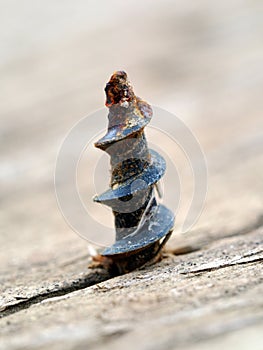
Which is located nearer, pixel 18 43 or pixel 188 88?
pixel 188 88

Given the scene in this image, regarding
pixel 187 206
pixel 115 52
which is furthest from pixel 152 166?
pixel 115 52

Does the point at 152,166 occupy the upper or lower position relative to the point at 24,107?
lower

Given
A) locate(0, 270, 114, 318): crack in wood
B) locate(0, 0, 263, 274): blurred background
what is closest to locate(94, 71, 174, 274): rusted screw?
locate(0, 270, 114, 318): crack in wood

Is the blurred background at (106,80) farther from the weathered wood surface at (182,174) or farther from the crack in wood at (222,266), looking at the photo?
the crack in wood at (222,266)

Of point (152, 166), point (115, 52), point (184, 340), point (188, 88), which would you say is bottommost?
point (184, 340)

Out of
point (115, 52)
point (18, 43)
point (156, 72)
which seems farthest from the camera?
point (18, 43)

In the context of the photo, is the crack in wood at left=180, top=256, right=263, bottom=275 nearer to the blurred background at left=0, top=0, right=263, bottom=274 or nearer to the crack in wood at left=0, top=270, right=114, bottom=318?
the crack in wood at left=0, top=270, right=114, bottom=318

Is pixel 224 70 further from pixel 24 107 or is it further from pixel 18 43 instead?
pixel 18 43

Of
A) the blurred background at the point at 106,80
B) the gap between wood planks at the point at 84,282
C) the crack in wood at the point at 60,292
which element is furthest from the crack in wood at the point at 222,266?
the blurred background at the point at 106,80
